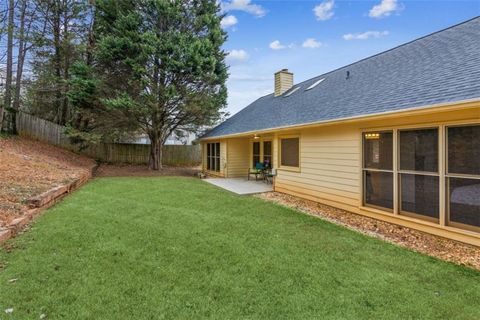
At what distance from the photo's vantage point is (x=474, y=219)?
4500 mm

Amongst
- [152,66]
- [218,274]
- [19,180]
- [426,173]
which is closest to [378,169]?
[426,173]

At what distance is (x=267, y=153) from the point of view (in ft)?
40.9

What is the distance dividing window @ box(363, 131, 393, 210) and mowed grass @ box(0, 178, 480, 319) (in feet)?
4.39

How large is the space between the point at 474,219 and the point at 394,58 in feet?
19.2

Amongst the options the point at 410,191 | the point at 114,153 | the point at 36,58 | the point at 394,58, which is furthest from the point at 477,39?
the point at 36,58

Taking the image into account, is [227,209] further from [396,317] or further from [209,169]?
[209,169]

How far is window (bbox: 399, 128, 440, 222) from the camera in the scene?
4930mm

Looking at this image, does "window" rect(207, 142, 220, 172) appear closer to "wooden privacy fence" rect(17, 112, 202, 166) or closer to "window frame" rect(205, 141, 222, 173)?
"window frame" rect(205, 141, 222, 173)

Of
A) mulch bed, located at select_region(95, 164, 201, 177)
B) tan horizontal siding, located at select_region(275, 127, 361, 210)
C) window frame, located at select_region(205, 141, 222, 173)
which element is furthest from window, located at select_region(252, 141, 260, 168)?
tan horizontal siding, located at select_region(275, 127, 361, 210)

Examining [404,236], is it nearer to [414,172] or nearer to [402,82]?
[414,172]

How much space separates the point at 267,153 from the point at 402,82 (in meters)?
6.70

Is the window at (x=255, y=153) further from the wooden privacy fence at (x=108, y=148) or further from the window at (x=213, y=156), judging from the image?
the wooden privacy fence at (x=108, y=148)

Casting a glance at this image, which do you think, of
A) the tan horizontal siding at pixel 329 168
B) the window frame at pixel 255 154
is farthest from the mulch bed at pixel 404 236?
the window frame at pixel 255 154

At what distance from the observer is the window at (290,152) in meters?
9.03
